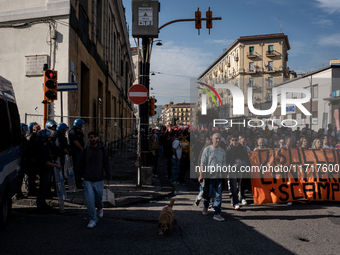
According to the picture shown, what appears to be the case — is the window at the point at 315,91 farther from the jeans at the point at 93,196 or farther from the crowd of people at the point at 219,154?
the jeans at the point at 93,196

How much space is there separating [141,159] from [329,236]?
566 centimetres

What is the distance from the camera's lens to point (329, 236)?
16.3 feet

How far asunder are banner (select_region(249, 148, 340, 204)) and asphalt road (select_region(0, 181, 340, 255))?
52 centimetres

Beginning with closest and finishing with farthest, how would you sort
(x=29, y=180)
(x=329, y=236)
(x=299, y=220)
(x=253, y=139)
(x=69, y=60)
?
1. (x=329, y=236)
2. (x=299, y=220)
3. (x=29, y=180)
4. (x=69, y=60)
5. (x=253, y=139)

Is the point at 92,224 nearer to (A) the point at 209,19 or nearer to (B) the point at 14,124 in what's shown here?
Result: (B) the point at 14,124

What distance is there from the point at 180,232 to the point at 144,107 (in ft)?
17.6

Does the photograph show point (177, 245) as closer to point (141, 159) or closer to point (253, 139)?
point (141, 159)

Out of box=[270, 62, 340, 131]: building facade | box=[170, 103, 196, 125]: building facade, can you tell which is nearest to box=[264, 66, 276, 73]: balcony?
box=[270, 62, 340, 131]: building facade

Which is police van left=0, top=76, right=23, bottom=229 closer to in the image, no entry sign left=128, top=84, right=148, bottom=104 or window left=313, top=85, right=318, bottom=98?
no entry sign left=128, top=84, right=148, bottom=104

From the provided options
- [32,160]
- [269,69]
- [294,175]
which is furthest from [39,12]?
[269,69]

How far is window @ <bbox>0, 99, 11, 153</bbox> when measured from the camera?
4920mm

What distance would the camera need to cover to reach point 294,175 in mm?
7582

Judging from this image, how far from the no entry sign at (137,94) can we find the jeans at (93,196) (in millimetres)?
3735

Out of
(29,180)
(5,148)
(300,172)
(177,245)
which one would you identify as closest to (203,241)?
(177,245)
